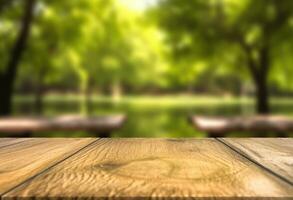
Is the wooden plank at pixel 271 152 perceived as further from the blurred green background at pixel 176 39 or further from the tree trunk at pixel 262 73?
the tree trunk at pixel 262 73

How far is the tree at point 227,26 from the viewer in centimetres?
1351

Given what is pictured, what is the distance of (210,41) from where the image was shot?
571 inches

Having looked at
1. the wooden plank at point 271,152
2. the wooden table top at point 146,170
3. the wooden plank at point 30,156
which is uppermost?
the wooden plank at point 30,156

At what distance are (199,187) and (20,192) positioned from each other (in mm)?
435

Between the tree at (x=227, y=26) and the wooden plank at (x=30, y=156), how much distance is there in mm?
12775

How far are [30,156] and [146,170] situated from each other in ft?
1.68

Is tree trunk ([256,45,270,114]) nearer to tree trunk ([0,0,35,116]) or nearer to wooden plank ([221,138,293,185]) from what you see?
tree trunk ([0,0,35,116])

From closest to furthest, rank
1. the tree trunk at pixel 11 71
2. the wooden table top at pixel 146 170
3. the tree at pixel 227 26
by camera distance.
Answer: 1. the wooden table top at pixel 146 170
2. the tree trunk at pixel 11 71
3. the tree at pixel 227 26

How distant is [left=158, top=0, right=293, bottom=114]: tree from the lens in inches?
532

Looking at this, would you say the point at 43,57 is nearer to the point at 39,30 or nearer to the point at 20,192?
the point at 39,30

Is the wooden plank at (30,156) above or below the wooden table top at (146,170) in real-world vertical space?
above

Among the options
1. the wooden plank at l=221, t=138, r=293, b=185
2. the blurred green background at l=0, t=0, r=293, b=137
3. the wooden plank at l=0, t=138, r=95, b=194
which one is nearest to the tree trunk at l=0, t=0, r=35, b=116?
the blurred green background at l=0, t=0, r=293, b=137

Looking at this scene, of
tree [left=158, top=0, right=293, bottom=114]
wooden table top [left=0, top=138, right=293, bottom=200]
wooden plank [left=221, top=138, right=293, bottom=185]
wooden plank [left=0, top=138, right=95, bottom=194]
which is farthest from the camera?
tree [left=158, top=0, right=293, bottom=114]

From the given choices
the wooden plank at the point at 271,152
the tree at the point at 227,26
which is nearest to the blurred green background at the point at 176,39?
the tree at the point at 227,26
